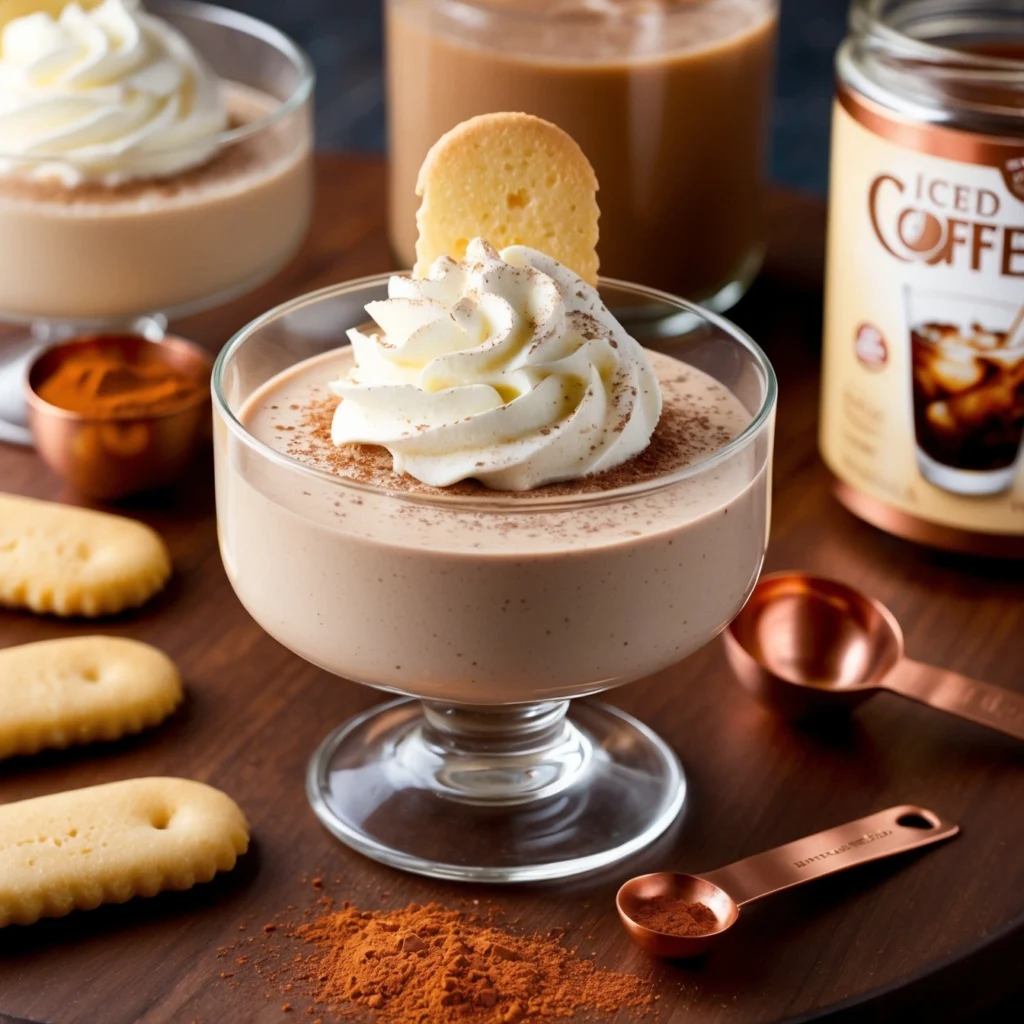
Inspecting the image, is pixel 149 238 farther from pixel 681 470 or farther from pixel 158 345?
pixel 681 470

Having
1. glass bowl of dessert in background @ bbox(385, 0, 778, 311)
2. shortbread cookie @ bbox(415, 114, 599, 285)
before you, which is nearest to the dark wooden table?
glass bowl of dessert in background @ bbox(385, 0, 778, 311)

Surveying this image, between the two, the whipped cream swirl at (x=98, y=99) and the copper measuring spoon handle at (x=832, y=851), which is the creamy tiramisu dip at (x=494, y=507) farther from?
the whipped cream swirl at (x=98, y=99)

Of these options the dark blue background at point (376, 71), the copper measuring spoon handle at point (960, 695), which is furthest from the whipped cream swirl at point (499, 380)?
the dark blue background at point (376, 71)

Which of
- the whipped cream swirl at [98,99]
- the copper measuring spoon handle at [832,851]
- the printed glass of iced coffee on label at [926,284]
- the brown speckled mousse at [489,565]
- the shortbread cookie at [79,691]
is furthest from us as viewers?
the whipped cream swirl at [98,99]

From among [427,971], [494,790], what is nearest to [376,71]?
[494,790]

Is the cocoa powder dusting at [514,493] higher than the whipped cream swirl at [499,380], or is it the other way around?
the whipped cream swirl at [499,380]

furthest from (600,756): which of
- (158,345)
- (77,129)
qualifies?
(77,129)
